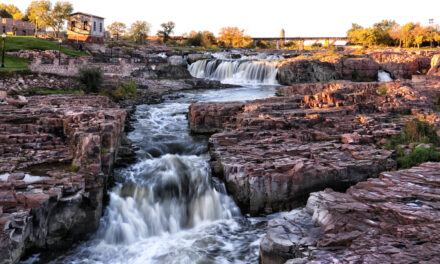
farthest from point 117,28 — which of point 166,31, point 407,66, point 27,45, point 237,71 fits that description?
point 407,66

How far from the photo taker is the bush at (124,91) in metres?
24.6

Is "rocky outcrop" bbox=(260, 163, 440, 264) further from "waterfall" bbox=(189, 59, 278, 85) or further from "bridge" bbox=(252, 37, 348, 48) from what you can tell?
"bridge" bbox=(252, 37, 348, 48)

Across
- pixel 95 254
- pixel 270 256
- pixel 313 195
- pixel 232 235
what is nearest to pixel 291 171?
pixel 313 195

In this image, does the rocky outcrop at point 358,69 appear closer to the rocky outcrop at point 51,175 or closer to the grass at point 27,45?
the rocky outcrop at point 51,175

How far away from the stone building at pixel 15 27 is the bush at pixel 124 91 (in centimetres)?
2978

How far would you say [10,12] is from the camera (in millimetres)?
62875

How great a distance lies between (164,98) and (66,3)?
32.6 metres

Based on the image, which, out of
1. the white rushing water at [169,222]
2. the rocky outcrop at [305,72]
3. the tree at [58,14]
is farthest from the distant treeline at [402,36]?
the white rushing water at [169,222]

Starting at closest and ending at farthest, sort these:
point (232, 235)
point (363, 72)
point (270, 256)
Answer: point (270, 256), point (232, 235), point (363, 72)

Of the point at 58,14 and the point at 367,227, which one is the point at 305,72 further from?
the point at 58,14

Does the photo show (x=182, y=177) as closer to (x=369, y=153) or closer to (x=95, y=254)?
(x=95, y=254)

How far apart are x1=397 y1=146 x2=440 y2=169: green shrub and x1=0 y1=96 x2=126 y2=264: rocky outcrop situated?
372 inches

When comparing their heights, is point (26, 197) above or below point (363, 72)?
below

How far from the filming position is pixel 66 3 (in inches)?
1897
